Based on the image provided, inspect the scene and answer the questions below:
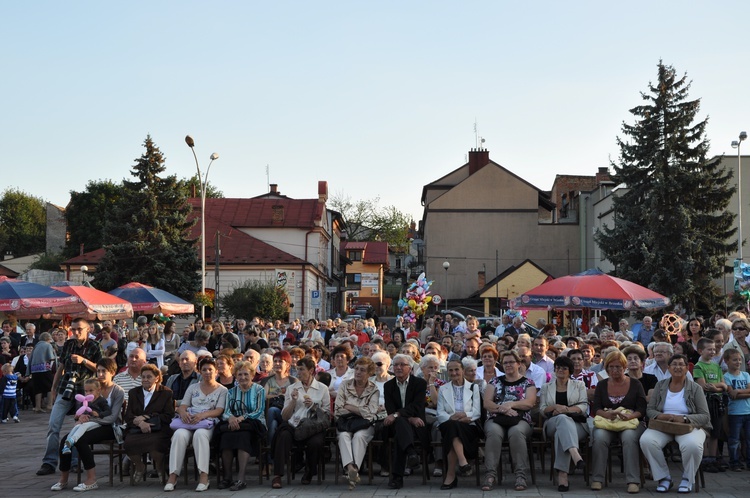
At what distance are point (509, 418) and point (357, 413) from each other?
180cm

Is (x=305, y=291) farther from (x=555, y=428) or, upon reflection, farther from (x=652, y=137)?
(x=555, y=428)

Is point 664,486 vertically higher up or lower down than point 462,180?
lower down

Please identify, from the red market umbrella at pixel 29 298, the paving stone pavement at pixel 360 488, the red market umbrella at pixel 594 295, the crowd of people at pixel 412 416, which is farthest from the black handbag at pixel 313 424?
the red market umbrella at pixel 29 298

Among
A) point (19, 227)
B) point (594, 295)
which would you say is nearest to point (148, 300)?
point (594, 295)

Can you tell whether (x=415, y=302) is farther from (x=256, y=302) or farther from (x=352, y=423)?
(x=256, y=302)

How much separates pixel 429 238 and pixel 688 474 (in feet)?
188

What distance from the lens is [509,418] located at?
10391mm

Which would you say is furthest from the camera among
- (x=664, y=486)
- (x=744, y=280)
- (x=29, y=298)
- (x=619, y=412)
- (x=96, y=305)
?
(x=744, y=280)

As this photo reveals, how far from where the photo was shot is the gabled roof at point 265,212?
65812mm

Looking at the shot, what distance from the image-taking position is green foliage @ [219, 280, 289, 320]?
4928 centimetres

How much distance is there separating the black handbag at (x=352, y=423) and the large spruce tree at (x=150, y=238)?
39349 millimetres

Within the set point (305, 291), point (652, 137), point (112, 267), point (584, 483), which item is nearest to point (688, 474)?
point (584, 483)

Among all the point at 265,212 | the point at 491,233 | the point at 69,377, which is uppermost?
the point at 265,212

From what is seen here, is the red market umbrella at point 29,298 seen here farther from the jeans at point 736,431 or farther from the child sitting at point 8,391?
the jeans at point 736,431
